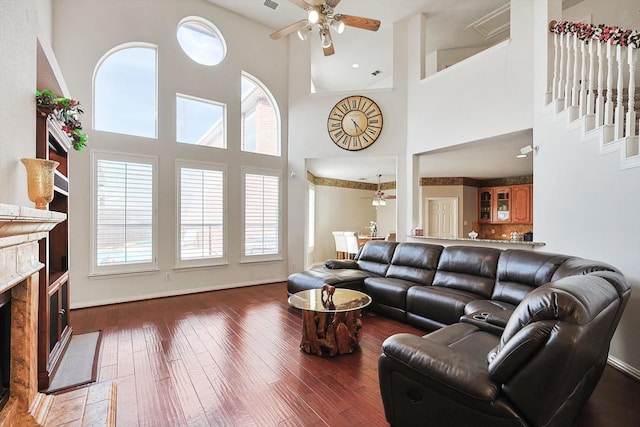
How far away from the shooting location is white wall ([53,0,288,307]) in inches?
161

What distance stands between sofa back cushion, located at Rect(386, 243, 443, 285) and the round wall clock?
2374 mm

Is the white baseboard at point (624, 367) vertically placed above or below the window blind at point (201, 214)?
below

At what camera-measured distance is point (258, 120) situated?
5.83 m

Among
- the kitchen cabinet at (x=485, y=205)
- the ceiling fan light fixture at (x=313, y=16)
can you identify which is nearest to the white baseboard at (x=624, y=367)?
the ceiling fan light fixture at (x=313, y=16)

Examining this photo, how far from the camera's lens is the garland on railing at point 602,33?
2.55 m

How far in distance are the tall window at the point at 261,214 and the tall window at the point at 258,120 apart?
0.54 m

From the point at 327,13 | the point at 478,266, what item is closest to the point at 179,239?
the point at 327,13

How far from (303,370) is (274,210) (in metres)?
3.78

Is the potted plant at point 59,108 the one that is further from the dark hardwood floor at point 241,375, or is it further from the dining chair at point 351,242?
the dining chair at point 351,242

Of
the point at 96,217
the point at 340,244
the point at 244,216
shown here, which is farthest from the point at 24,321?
the point at 340,244

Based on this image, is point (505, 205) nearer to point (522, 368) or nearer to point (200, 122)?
point (200, 122)

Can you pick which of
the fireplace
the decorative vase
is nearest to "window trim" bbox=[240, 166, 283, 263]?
the decorative vase

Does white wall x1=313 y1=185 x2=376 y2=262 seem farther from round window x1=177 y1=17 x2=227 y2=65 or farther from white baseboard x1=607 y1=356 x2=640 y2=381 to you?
white baseboard x1=607 y1=356 x2=640 y2=381

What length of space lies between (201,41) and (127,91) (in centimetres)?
163
